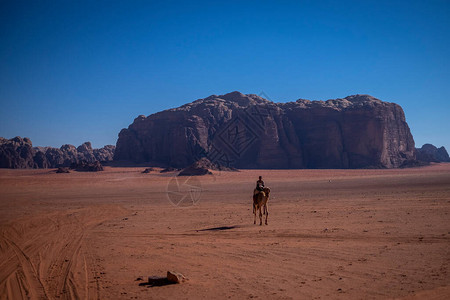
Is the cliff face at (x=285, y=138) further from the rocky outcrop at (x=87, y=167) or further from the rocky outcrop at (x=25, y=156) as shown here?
the rocky outcrop at (x=25, y=156)

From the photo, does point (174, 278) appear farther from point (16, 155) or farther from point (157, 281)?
point (16, 155)

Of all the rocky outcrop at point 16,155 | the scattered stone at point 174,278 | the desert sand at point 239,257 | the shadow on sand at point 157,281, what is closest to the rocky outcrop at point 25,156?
the rocky outcrop at point 16,155

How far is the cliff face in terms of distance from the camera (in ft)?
264

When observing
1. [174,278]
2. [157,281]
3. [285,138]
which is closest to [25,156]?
[285,138]

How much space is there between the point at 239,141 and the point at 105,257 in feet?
224

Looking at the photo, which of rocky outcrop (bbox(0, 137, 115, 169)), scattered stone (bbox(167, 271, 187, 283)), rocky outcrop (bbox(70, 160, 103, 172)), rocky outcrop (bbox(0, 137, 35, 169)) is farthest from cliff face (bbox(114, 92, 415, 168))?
scattered stone (bbox(167, 271, 187, 283))

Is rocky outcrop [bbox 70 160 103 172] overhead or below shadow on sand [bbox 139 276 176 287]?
overhead

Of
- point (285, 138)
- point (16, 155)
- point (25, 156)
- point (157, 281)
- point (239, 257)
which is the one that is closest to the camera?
point (157, 281)

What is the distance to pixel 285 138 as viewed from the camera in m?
84.9

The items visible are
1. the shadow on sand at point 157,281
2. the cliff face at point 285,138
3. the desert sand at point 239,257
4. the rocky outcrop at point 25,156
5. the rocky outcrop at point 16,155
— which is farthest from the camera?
the rocky outcrop at point 25,156

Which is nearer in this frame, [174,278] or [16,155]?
[174,278]

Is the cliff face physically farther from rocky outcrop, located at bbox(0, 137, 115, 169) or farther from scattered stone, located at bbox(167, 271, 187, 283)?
scattered stone, located at bbox(167, 271, 187, 283)

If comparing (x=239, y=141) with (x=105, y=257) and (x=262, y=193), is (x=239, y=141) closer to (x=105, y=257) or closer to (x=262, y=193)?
(x=262, y=193)

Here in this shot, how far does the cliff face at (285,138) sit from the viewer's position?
8044 cm
